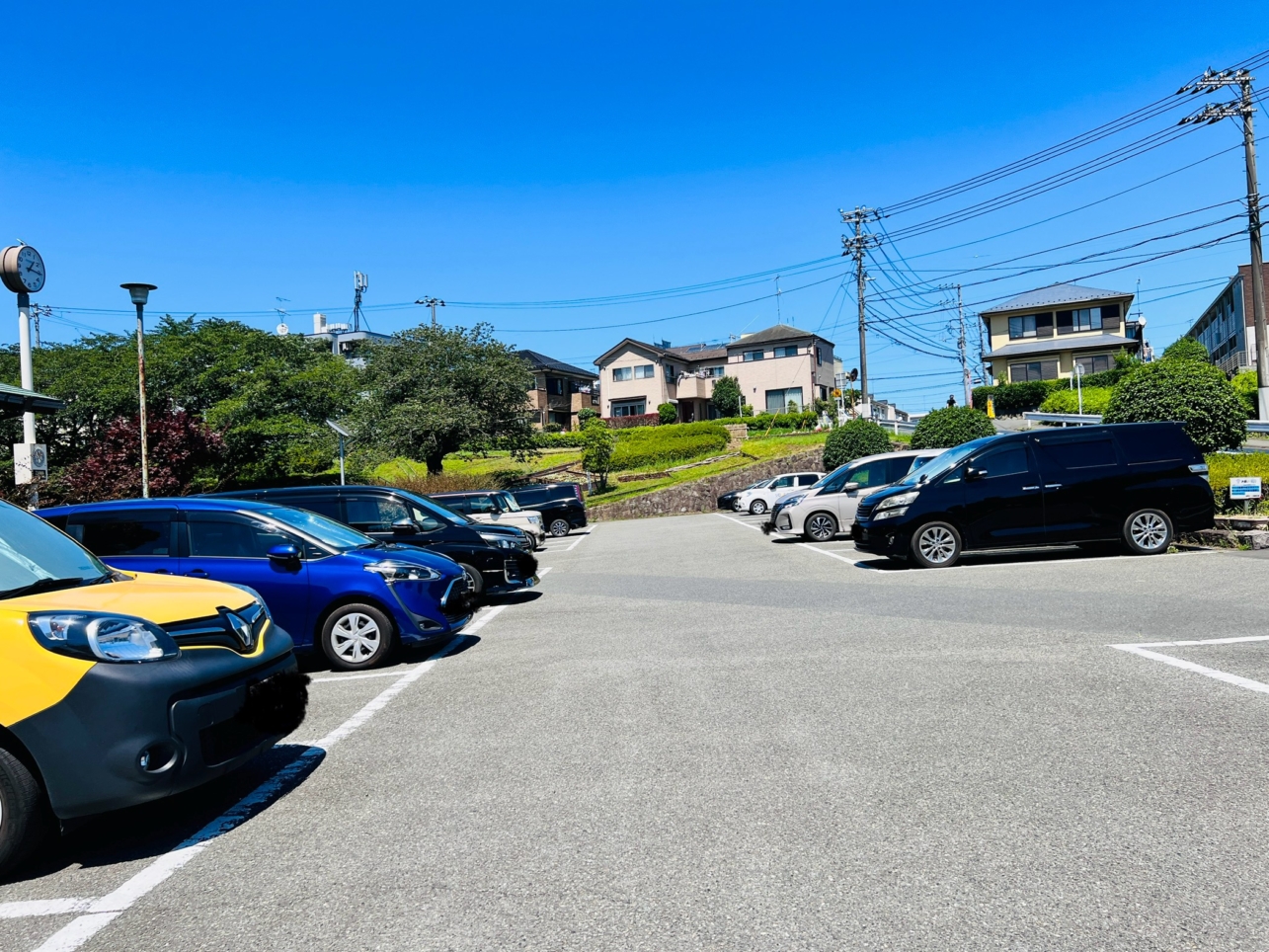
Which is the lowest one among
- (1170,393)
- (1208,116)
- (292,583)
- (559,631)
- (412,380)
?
(559,631)

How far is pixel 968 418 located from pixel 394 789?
24718 millimetres

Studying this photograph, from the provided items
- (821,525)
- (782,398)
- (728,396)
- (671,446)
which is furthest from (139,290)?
(782,398)

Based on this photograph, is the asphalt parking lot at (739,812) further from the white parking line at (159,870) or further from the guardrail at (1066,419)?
the guardrail at (1066,419)

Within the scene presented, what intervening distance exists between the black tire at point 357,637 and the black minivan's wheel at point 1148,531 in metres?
10.3

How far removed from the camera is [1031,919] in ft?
9.69

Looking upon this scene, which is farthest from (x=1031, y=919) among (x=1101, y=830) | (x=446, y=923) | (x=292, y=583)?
(x=292, y=583)

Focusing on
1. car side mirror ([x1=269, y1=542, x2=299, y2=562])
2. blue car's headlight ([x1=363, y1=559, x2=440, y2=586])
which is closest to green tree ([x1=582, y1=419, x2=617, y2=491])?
blue car's headlight ([x1=363, y1=559, x2=440, y2=586])

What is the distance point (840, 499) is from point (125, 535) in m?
14.5

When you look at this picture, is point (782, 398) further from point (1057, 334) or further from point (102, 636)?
point (102, 636)

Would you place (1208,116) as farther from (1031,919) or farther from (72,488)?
(72,488)

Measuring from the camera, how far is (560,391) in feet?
248

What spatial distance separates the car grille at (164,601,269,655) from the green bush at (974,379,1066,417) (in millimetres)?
55158

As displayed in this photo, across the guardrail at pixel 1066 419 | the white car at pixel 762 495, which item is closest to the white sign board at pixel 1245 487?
the white car at pixel 762 495

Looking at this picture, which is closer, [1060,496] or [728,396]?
[1060,496]
